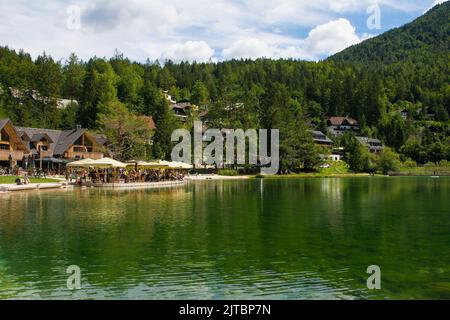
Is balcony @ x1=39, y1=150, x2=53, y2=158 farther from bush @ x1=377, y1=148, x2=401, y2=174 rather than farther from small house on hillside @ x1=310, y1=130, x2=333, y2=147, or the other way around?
small house on hillside @ x1=310, y1=130, x2=333, y2=147

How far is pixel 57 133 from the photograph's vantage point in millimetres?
78688

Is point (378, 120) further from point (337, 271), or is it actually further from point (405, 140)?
point (337, 271)

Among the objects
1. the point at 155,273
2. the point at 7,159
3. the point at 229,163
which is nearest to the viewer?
the point at 155,273

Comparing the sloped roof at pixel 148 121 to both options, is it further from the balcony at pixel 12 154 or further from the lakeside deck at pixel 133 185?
the lakeside deck at pixel 133 185

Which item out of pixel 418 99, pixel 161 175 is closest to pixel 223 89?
pixel 161 175

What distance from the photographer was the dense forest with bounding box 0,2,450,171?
91188 millimetres

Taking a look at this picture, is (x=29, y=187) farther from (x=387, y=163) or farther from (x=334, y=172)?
(x=387, y=163)

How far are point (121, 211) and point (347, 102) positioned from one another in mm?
150396

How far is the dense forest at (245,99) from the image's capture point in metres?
91.2

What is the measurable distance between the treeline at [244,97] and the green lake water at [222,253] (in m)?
53.8

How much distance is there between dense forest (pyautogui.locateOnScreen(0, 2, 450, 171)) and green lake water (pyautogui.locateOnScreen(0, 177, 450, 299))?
5375 cm

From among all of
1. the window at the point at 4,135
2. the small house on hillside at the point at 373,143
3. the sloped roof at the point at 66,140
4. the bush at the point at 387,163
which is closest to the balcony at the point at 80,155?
the sloped roof at the point at 66,140

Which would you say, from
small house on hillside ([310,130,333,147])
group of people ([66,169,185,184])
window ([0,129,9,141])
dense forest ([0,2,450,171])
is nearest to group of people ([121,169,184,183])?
group of people ([66,169,185,184])

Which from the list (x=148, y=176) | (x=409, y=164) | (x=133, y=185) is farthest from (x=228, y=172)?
(x=409, y=164)
